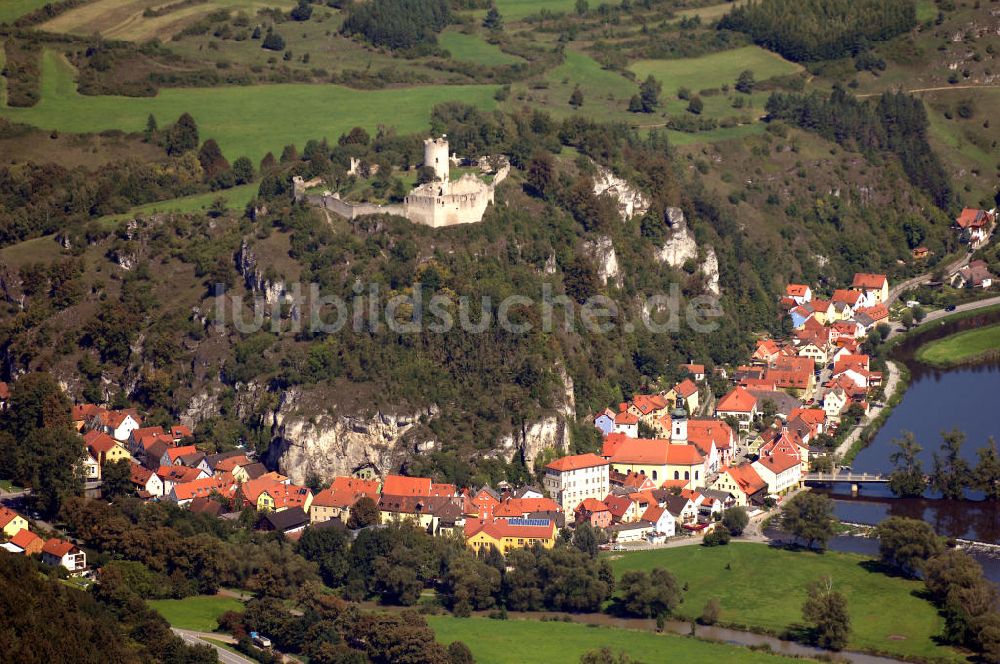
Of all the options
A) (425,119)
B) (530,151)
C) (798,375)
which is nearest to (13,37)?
(425,119)

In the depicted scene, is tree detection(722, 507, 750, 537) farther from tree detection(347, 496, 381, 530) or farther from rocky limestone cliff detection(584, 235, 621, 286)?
rocky limestone cliff detection(584, 235, 621, 286)

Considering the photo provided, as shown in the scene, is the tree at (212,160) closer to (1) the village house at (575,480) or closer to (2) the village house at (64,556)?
(1) the village house at (575,480)

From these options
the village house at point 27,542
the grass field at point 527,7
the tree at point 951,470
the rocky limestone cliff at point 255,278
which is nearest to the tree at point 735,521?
A: the tree at point 951,470

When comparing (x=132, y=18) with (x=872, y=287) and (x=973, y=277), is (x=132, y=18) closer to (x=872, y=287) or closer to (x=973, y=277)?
(x=872, y=287)

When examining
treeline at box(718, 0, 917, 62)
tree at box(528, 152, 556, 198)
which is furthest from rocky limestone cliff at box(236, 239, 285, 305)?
treeline at box(718, 0, 917, 62)

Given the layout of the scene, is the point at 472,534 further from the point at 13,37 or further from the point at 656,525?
the point at 13,37

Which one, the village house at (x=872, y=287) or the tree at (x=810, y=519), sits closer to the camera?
the tree at (x=810, y=519)
